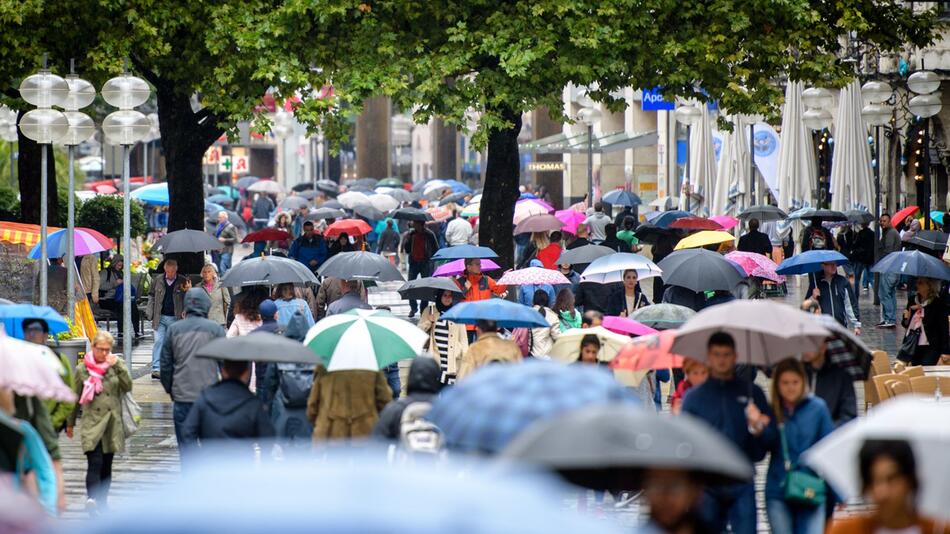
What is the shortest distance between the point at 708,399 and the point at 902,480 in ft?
10.0

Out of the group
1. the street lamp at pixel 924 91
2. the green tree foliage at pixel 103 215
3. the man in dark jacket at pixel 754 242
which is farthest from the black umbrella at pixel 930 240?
the green tree foliage at pixel 103 215

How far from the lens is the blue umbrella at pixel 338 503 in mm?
3465

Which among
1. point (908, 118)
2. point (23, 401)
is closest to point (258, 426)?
point (23, 401)

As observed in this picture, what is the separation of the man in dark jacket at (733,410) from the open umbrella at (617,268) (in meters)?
9.49

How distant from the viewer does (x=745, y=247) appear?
26688mm

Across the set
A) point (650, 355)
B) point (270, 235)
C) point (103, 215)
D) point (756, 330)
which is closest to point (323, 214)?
point (270, 235)

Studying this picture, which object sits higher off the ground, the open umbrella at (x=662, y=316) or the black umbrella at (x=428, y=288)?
the black umbrella at (x=428, y=288)

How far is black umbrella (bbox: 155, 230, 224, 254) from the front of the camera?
2328 centimetres

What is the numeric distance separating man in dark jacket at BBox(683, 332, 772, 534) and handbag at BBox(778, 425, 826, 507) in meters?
0.18

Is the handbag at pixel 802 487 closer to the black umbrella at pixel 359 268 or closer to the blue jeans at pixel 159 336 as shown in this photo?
the black umbrella at pixel 359 268

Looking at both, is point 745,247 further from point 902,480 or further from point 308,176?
point 308,176

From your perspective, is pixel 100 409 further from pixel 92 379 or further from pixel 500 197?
pixel 500 197

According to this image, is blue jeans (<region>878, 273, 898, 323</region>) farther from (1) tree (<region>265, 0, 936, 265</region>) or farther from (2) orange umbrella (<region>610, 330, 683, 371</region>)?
(2) orange umbrella (<region>610, 330, 683, 371</region>)

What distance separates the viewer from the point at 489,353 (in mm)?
12750
